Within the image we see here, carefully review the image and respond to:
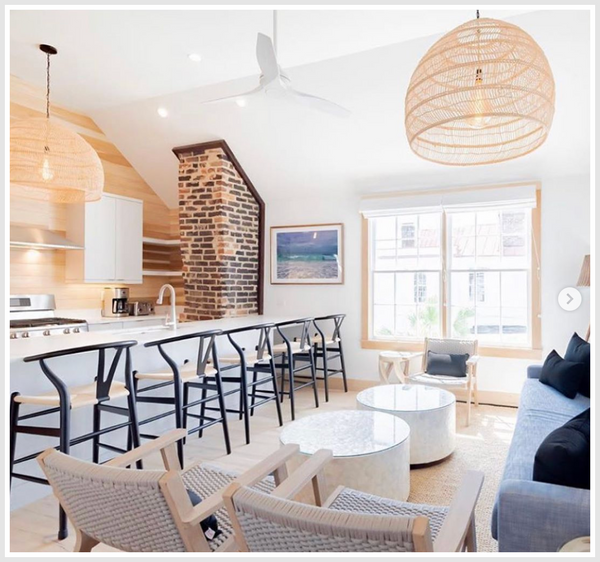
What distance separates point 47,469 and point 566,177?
5165 millimetres

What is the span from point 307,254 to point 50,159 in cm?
341

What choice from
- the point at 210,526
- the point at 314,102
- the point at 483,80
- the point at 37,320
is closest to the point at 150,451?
the point at 210,526

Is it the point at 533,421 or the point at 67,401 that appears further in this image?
the point at 533,421

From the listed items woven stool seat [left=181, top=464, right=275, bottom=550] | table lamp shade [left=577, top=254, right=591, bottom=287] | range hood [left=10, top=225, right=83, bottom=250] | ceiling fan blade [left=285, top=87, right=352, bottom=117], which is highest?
ceiling fan blade [left=285, top=87, right=352, bottom=117]

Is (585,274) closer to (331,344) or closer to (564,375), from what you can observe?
(564,375)

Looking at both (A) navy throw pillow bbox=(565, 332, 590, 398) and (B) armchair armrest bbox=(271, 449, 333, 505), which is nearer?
(B) armchair armrest bbox=(271, 449, 333, 505)

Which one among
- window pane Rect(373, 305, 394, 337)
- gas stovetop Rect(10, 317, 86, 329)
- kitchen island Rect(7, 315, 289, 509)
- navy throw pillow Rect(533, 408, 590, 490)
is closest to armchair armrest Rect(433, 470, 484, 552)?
navy throw pillow Rect(533, 408, 590, 490)

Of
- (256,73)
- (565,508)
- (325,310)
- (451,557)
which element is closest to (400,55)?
(256,73)

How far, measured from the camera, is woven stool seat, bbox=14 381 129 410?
2562 millimetres

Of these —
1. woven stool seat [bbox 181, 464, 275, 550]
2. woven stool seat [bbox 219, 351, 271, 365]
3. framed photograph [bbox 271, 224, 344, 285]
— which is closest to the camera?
woven stool seat [bbox 181, 464, 275, 550]

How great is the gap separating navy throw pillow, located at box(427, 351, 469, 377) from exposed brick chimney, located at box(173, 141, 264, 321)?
243 centimetres

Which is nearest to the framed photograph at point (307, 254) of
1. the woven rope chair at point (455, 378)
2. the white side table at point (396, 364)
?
the white side table at point (396, 364)

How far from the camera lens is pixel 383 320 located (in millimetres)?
5824

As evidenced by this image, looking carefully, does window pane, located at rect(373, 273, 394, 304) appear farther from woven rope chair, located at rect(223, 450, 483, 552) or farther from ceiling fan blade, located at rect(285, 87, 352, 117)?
woven rope chair, located at rect(223, 450, 483, 552)
